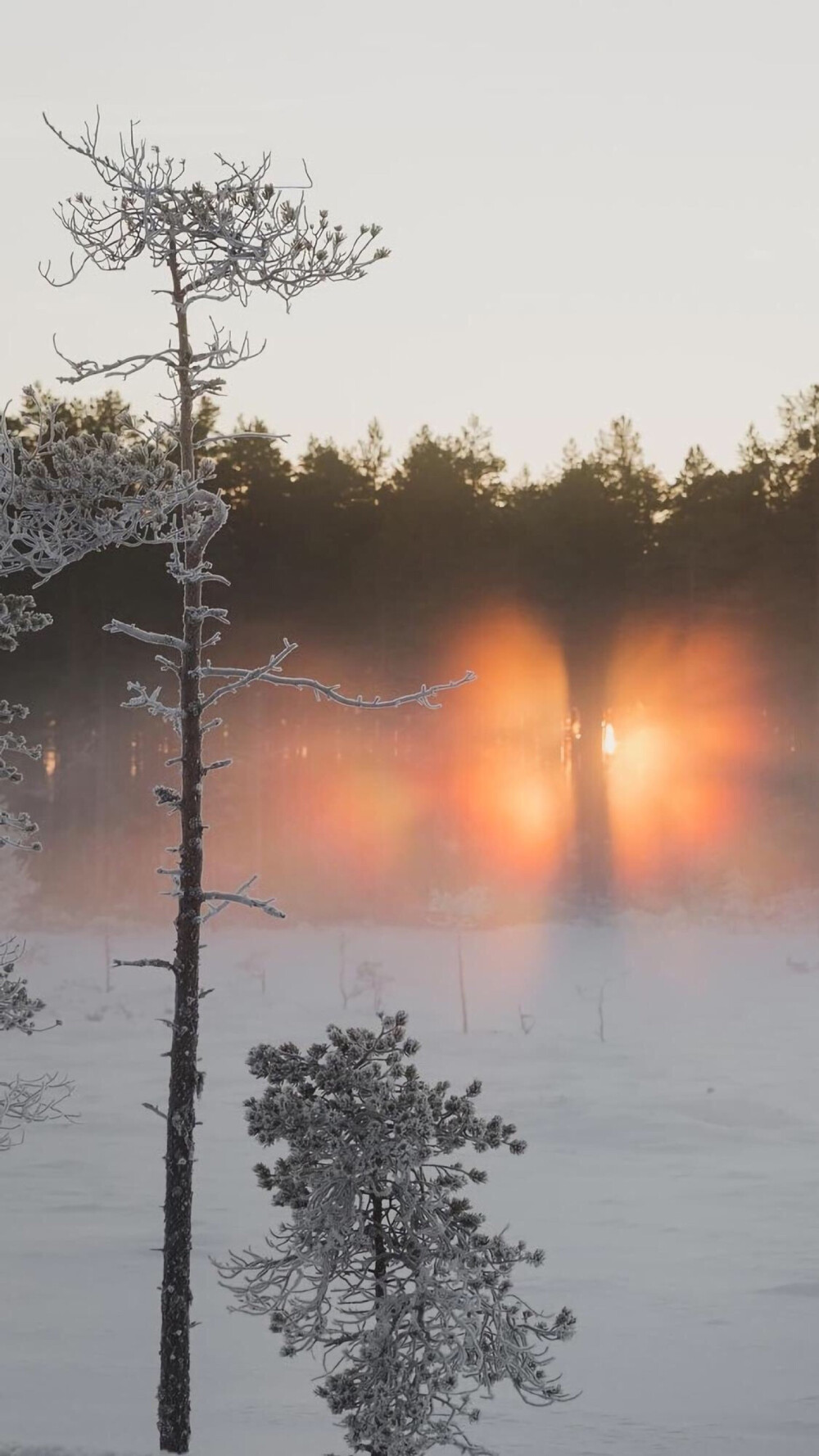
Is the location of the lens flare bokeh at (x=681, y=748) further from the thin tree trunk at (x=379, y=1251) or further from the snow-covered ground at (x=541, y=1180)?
the thin tree trunk at (x=379, y=1251)

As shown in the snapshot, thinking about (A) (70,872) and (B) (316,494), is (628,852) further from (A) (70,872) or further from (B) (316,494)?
(A) (70,872)

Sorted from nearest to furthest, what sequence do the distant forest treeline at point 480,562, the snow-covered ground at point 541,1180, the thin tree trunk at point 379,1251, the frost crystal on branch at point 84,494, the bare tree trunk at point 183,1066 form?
the thin tree trunk at point 379,1251
the frost crystal on branch at point 84,494
the bare tree trunk at point 183,1066
the snow-covered ground at point 541,1180
the distant forest treeline at point 480,562

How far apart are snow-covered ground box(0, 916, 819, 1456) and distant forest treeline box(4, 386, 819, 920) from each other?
28.5 ft

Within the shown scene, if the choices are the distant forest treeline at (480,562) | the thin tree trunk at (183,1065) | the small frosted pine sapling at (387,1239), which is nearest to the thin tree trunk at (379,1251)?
the small frosted pine sapling at (387,1239)

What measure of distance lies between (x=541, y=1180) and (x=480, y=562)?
79.9 ft

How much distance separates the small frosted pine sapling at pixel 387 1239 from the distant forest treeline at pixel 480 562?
33637 mm

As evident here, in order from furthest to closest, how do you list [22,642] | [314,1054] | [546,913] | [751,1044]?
[546,913] < [22,642] < [751,1044] < [314,1054]

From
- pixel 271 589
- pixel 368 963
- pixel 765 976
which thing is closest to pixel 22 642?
pixel 271 589

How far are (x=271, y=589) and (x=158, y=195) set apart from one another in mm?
31990

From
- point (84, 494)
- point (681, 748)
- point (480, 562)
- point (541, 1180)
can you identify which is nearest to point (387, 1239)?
point (84, 494)

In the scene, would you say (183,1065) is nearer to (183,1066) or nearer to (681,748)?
(183,1066)

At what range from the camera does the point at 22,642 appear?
143ft

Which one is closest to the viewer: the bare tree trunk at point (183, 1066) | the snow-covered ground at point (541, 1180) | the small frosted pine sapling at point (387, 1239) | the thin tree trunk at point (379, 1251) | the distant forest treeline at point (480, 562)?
the small frosted pine sapling at point (387, 1239)

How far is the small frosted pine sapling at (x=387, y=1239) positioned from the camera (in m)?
9.97
